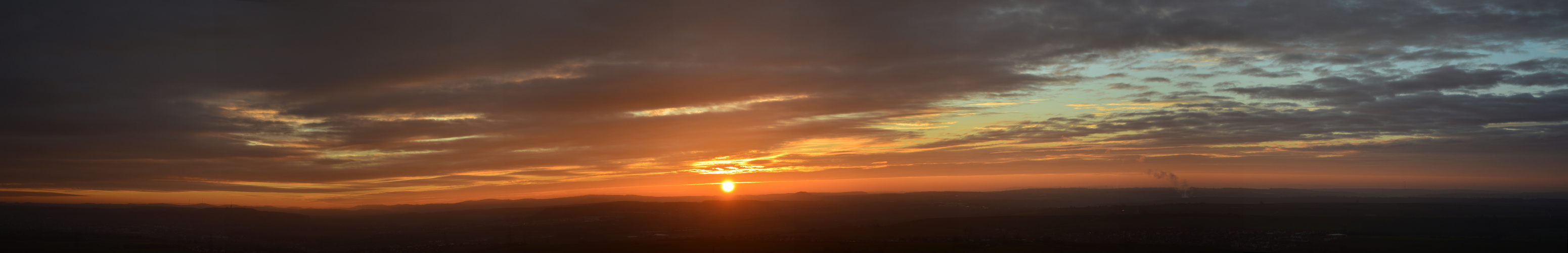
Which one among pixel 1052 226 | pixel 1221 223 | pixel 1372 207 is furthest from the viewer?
pixel 1372 207

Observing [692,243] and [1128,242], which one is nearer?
[1128,242]

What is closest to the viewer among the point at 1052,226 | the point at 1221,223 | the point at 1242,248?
the point at 1242,248

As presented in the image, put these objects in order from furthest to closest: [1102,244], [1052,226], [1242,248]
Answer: [1052,226]
[1102,244]
[1242,248]

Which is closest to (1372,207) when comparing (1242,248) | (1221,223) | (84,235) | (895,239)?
(1221,223)

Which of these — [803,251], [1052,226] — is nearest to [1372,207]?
[1052,226]

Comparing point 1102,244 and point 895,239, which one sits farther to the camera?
point 895,239

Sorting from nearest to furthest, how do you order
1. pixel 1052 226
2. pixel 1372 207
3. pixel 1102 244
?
pixel 1102 244 → pixel 1052 226 → pixel 1372 207

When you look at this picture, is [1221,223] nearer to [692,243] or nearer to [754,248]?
[754,248]

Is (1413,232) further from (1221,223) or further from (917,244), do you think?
(917,244)
